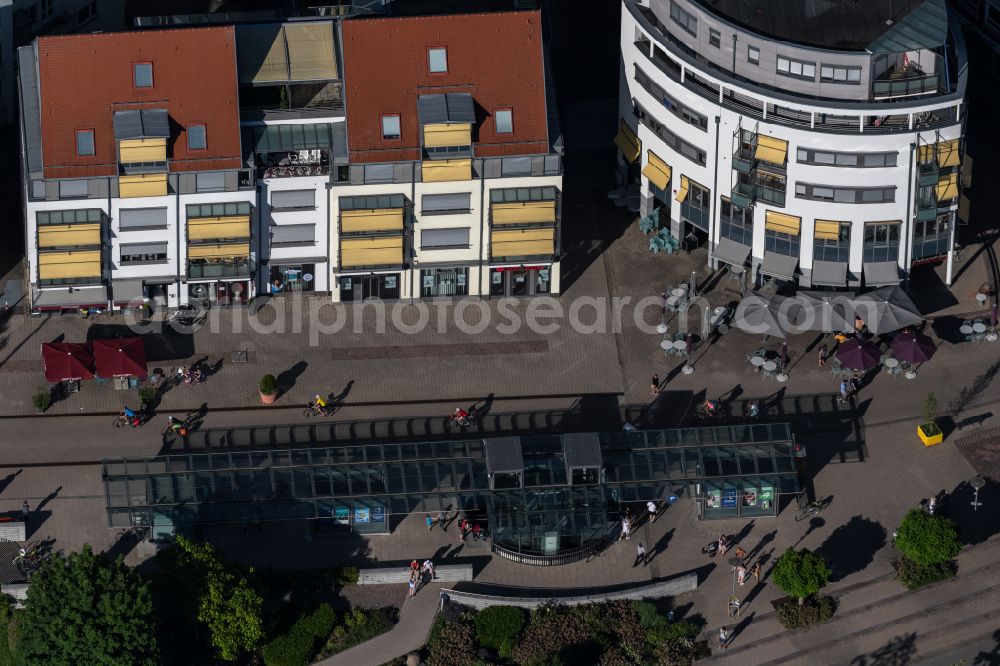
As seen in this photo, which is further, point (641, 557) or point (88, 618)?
point (641, 557)

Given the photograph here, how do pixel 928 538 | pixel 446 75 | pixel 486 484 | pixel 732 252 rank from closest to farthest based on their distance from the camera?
pixel 928 538 → pixel 486 484 → pixel 446 75 → pixel 732 252

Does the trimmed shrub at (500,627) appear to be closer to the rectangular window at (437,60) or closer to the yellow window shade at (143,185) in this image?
the yellow window shade at (143,185)

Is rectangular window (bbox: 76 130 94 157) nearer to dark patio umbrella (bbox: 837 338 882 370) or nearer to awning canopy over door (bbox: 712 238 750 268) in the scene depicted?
awning canopy over door (bbox: 712 238 750 268)

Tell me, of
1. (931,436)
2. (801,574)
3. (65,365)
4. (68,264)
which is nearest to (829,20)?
(931,436)

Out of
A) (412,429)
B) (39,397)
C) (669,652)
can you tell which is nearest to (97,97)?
(39,397)

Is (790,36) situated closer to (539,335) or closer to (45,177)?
(539,335)

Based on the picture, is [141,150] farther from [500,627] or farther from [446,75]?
[500,627]

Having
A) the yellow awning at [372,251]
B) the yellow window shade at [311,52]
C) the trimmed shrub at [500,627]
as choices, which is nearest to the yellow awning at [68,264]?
the yellow awning at [372,251]

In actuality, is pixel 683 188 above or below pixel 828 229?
above
